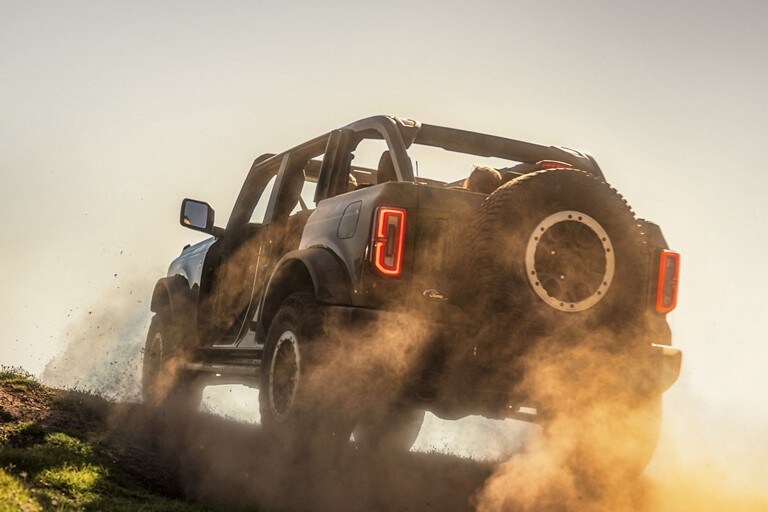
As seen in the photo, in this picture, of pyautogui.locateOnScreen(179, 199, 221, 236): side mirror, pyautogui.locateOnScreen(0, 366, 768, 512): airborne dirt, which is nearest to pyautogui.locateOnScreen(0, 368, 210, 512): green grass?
pyautogui.locateOnScreen(0, 366, 768, 512): airborne dirt

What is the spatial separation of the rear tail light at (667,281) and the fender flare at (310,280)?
178cm

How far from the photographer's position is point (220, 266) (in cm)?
809

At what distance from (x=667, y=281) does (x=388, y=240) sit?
1714 mm

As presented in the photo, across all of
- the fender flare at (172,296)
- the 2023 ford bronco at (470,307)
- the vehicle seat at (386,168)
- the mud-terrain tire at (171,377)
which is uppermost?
the vehicle seat at (386,168)

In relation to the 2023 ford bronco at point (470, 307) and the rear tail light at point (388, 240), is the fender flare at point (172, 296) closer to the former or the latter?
the 2023 ford bronco at point (470, 307)

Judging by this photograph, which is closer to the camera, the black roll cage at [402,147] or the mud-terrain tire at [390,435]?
the black roll cage at [402,147]

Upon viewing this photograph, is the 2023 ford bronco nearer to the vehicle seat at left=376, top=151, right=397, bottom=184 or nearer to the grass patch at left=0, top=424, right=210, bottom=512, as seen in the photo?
the vehicle seat at left=376, top=151, right=397, bottom=184

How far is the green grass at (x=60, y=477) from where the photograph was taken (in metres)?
4.90

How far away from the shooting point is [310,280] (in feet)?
18.5

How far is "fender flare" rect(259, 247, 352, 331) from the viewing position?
16.9 ft

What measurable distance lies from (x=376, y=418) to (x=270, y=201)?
288cm

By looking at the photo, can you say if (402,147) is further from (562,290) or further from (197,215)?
(197,215)

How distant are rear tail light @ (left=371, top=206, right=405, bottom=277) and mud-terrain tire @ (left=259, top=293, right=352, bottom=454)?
456mm

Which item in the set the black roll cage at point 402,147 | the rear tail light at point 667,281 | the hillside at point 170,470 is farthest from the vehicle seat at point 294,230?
the rear tail light at point 667,281
